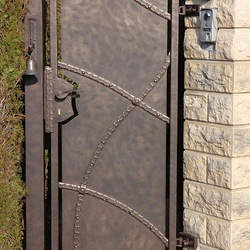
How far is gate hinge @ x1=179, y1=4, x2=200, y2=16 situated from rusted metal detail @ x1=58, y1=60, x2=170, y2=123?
0.34 m

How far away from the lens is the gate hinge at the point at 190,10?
16.1 ft

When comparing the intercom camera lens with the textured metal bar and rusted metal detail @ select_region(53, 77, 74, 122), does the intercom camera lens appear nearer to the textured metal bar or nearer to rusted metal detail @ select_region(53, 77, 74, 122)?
rusted metal detail @ select_region(53, 77, 74, 122)

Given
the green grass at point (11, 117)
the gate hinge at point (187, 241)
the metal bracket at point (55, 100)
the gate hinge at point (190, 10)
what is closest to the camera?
the green grass at point (11, 117)

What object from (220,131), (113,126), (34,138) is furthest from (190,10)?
(34,138)

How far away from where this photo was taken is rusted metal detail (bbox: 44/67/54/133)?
15.6 feet

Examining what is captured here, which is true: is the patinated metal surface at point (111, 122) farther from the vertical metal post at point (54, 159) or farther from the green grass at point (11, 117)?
the green grass at point (11, 117)

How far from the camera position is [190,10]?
16.2 feet

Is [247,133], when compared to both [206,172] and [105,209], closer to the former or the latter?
[206,172]

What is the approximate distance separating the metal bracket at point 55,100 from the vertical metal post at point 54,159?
0.12ft

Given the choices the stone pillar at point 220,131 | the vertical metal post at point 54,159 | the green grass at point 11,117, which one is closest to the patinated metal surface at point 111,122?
the vertical metal post at point 54,159

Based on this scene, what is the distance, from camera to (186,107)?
5.05 meters

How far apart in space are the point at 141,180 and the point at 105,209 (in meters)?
0.33

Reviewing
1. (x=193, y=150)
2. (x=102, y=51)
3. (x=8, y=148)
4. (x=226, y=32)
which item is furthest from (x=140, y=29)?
(x=8, y=148)

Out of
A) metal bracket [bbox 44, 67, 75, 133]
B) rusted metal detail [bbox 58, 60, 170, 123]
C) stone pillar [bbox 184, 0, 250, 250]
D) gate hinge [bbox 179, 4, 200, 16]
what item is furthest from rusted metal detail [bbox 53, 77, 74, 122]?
gate hinge [bbox 179, 4, 200, 16]
